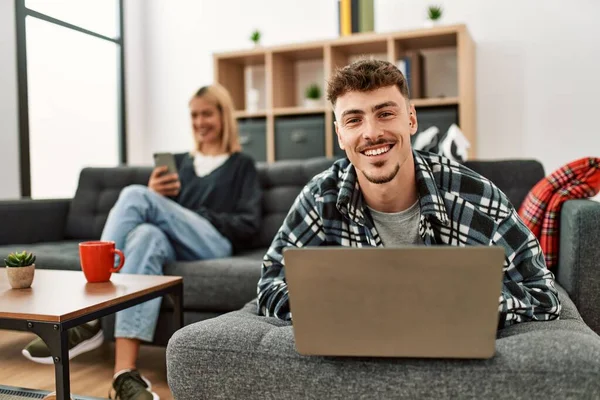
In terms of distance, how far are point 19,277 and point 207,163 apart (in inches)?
47.2

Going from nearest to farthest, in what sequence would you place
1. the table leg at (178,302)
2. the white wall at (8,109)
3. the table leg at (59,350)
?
the table leg at (59,350)
the table leg at (178,302)
the white wall at (8,109)

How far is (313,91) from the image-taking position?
3.47m

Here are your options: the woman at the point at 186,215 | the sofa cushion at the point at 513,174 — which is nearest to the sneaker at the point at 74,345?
the woman at the point at 186,215

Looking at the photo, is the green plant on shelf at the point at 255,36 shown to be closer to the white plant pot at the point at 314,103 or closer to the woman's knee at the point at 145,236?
the white plant pot at the point at 314,103

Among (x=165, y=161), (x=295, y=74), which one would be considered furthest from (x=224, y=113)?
(x=295, y=74)

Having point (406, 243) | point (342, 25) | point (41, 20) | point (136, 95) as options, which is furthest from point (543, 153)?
point (41, 20)

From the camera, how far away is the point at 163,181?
2.29 m

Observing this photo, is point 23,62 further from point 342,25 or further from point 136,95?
point 342,25

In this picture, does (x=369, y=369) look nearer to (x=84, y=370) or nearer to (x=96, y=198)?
(x=84, y=370)

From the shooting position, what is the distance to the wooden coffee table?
112 centimetres

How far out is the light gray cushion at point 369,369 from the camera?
837mm

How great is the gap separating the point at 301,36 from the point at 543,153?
5.30 ft

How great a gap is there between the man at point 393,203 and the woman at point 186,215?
65cm

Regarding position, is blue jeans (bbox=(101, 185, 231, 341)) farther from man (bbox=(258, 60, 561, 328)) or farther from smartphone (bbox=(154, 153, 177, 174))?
man (bbox=(258, 60, 561, 328))
